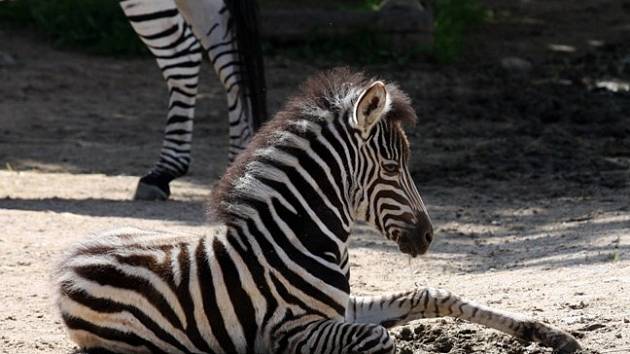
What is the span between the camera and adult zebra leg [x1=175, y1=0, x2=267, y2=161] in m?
9.89

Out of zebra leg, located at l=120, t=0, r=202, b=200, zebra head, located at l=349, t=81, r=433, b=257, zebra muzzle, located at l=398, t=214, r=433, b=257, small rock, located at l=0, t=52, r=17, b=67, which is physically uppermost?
zebra head, located at l=349, t=81, r=433, b=257

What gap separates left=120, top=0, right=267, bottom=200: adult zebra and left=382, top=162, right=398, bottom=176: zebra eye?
4358 mm

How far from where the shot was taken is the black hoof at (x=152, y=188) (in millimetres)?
9523

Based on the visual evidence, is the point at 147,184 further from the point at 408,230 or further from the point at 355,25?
the point at 355,25

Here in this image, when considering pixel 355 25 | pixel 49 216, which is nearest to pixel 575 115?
pixel 355 25

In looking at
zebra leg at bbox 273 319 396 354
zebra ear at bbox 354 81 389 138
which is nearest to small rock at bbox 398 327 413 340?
zebra leg at bbox 273 319 396 354

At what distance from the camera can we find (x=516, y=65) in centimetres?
1427

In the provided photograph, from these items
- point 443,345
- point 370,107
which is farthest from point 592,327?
point 370,107

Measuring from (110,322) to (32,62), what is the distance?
917cm

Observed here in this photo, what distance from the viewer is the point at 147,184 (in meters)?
9.57

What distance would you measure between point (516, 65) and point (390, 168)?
29.6 feet

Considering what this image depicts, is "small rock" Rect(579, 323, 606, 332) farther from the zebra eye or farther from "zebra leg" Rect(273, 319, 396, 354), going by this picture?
the zebra eye

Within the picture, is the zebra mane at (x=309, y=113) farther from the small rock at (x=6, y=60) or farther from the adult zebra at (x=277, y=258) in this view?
the small rock at (x=6, y=60)

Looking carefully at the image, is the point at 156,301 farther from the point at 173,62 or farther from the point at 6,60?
the point at 6,60
